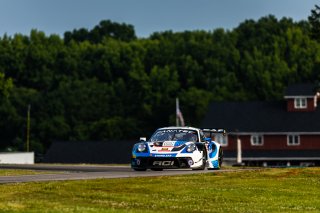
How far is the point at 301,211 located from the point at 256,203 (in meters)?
1.78

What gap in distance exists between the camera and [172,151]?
115 feet

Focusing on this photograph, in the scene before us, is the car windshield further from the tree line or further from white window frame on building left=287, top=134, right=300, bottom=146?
the tree line

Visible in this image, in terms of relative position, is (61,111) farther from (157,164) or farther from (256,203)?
(256,203)

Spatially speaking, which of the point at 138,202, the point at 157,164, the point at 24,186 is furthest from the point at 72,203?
the point at 157,164

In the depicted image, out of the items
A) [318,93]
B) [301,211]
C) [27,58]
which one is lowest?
[301,211]

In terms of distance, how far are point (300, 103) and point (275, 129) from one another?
469cm

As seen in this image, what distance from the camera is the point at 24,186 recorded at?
2675 centimetres

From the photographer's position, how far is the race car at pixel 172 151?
3500 cm

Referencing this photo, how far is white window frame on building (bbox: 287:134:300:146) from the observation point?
104 metres

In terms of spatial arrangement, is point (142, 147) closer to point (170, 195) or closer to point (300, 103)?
point (170, 195)

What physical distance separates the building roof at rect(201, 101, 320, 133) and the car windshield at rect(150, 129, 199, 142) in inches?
2709

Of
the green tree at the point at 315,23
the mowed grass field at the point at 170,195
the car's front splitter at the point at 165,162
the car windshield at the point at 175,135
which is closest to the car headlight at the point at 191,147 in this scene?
the car's front splitter at the point at 165,162

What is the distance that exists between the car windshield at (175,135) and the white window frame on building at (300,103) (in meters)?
71.6

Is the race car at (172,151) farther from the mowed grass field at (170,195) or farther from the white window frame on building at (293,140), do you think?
the white window frame on building at (293,140)
